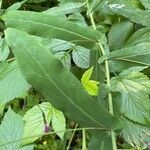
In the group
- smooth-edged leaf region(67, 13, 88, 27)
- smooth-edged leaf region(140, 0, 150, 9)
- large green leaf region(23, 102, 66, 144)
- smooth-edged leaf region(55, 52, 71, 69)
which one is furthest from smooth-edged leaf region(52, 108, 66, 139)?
smooth-edged leaf region(140, 0, 150, 9)

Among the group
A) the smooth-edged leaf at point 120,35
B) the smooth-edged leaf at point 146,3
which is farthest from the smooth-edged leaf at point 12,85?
the smooth-edged leaf at point 146,3

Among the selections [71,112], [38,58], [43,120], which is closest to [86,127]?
[71,112]

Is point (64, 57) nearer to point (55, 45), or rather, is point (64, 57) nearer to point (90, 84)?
point (55, 45)

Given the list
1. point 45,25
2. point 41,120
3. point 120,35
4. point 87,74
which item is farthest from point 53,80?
point 120,35

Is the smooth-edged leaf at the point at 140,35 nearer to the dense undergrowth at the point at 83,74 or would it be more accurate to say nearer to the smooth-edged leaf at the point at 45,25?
the dense undergrowth at the point at 83,74

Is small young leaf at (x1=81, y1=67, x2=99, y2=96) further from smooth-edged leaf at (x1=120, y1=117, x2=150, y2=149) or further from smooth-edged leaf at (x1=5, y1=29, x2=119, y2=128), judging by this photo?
smooth-edged leaf at (x1=5, y1=29, x2=119, y2=128)
